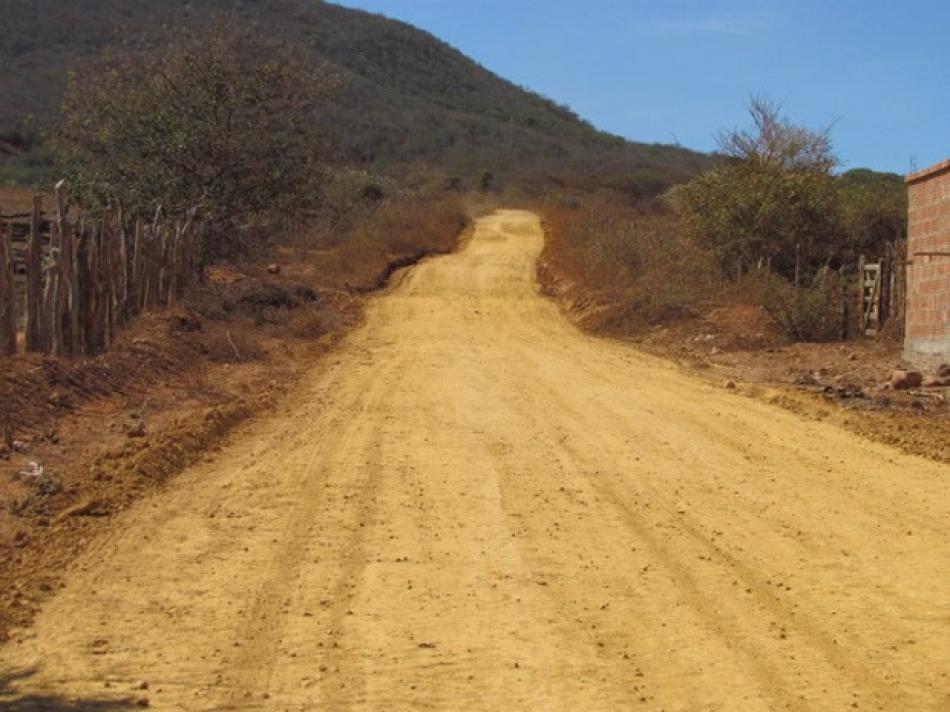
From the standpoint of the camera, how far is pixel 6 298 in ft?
37.2

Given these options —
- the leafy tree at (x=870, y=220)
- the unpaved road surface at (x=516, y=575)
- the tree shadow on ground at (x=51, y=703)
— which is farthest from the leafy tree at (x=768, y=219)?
the tree shadow on ground at (x=51, y=703)

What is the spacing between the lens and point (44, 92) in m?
55.7

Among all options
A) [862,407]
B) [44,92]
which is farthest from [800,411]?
[44,92]

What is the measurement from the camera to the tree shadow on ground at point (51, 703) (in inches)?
183

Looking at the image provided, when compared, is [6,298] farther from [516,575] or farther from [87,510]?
[516,575]

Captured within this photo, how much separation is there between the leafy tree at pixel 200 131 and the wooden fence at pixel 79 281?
17.6ft

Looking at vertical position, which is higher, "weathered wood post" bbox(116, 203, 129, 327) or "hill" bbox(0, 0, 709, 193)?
"hill" bbox(0, 0, 709, 193)

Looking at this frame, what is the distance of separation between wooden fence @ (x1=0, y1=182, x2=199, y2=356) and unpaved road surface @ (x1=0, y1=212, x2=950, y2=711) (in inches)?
108

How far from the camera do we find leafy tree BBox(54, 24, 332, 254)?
2278 cm

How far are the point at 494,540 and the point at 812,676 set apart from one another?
101 inches

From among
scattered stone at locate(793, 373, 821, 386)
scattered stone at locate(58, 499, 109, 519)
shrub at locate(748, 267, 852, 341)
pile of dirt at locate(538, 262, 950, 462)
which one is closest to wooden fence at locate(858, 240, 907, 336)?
shrub at locate(748, 267, 852, 341)

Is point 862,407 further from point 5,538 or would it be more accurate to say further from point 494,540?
point 5,538

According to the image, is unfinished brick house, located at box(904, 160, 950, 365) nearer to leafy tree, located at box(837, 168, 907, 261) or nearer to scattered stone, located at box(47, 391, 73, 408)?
leafy tree, located at box(837, 168, 907, 261)

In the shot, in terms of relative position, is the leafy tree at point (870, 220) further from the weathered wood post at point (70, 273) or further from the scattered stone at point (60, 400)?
the scattered stone at point (60, 400)
